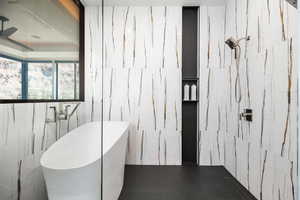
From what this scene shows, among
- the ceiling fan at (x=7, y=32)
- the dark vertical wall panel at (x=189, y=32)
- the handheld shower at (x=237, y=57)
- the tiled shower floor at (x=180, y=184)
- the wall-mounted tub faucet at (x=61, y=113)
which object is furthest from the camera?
the dark vertical wall panel at (x=189, y=32)

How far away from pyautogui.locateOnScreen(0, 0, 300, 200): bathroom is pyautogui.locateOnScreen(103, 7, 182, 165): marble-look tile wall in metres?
0.02

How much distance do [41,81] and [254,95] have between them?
6.61 ft

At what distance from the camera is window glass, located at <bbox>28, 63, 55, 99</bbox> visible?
2.33 ft

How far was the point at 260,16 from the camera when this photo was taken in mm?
1705

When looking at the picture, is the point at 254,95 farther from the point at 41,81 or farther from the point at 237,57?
the point at 41,81

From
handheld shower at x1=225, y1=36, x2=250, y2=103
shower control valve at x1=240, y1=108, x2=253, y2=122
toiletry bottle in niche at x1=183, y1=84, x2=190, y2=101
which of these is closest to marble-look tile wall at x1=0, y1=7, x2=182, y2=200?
toiletry bottle in niche at x1=183, y1=84, x2=190, y2=101

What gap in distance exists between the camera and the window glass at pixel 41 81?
71cm

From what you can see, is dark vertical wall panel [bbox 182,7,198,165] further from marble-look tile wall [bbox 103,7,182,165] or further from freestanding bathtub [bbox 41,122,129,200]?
freestanding bathtub [bbox 41,122,129,200]

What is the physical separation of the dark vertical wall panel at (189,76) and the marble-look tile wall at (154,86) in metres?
0.11

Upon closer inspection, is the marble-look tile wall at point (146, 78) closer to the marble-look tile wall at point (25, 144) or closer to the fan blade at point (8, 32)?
the marble-look tile wall at point (25, 144)

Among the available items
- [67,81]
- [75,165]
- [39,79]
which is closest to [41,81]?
[39,79]

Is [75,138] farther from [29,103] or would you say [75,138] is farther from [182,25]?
[182,25]

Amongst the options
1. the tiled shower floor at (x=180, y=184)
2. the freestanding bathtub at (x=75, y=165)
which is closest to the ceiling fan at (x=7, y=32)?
the freestanding bathtub at (x=75, y=165)

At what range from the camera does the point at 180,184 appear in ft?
6.77
